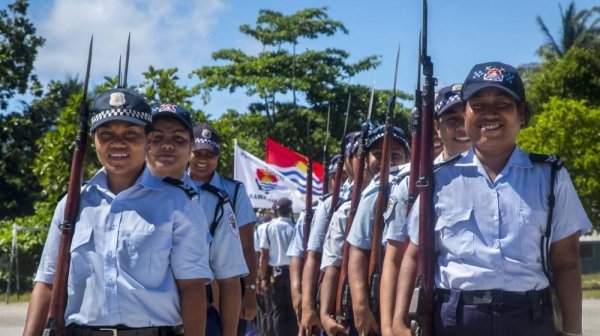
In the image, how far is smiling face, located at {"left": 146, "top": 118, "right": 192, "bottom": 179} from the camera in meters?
5.94

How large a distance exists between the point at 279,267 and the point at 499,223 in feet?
32.5

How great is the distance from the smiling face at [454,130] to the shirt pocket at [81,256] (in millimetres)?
1915

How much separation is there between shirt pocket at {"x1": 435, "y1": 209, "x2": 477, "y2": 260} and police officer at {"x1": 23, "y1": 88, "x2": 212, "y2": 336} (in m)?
1.02

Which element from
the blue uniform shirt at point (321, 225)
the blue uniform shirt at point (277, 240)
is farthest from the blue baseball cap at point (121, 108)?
the blue uniform shirt at point (277, 240)

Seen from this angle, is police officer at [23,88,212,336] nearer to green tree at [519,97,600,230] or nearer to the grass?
the grass

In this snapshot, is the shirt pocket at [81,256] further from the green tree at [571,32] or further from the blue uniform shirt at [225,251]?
the green tree at [571,32]

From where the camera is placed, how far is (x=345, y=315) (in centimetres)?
691

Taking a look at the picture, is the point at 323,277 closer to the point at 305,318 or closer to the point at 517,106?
the point at 305,318

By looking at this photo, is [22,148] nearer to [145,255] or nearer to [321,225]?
[321,225]

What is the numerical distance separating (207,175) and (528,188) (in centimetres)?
339

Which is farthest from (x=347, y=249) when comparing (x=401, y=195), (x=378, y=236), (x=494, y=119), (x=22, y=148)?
(x=22, y=148)

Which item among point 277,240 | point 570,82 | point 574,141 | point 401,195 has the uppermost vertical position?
point 570,82

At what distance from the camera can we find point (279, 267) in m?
14.0

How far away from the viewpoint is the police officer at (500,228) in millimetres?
4180
